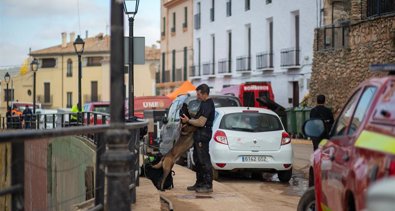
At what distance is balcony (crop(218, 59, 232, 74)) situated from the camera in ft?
152

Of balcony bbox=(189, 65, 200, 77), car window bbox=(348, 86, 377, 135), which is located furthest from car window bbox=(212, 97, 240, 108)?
balcony bbox=(189, 65, 200, 77)

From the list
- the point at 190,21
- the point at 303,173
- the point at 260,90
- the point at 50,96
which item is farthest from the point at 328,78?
the point at 50,96

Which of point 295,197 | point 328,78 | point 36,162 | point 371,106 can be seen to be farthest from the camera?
point 328,78

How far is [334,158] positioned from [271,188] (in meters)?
8.03

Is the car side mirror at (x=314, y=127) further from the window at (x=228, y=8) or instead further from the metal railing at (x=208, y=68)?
the metal railing at (x=208, y=68)

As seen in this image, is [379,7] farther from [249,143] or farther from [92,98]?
[92,98]

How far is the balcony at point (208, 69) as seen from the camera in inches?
1959

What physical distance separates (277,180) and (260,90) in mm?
17792

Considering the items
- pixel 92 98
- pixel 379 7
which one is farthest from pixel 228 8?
pixel 92 98

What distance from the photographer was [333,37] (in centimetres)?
3209

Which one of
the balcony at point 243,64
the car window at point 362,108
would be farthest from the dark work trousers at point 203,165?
the balcony at point 243,64

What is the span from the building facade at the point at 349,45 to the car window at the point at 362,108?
20635 millimetres

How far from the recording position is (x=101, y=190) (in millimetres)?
7262

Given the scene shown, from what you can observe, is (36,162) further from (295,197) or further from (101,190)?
(295,197)
